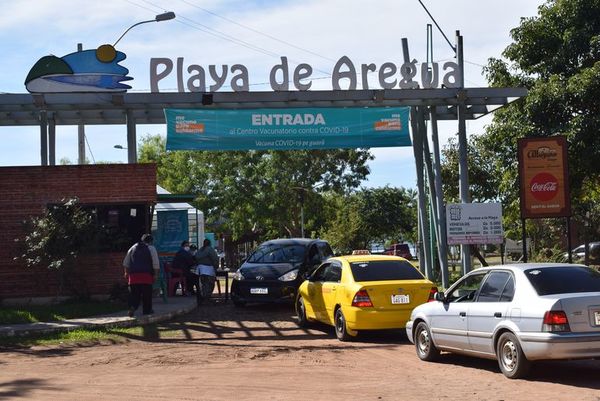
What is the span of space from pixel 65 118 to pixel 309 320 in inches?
424

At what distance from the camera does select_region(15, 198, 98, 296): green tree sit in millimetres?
18766

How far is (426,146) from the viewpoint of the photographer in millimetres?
22656

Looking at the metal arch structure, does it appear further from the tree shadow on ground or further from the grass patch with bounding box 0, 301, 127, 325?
the tree shadow on ground

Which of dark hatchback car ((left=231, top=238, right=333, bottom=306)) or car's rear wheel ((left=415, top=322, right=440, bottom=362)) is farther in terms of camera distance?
dark hatchback car ((left=231, top=238, right=333, bottom=306))

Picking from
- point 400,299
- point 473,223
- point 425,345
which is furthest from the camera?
point 473,223

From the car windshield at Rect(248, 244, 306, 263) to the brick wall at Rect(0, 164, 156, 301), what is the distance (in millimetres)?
2924

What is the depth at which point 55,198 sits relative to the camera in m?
19.9

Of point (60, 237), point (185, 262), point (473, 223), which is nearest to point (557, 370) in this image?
point (473, 223)

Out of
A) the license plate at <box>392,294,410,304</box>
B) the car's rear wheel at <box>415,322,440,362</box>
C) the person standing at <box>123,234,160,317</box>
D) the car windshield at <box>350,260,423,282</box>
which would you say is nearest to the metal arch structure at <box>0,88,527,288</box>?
the person standing at <box>123,234,160,317</box>

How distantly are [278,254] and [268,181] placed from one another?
2626 cm

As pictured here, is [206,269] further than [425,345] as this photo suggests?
Yes

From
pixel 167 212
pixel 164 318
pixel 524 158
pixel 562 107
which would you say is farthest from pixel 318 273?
pixel 167 212

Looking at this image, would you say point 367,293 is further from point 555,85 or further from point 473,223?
point 555,85

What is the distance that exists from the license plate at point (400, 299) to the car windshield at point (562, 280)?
374 centimetres
